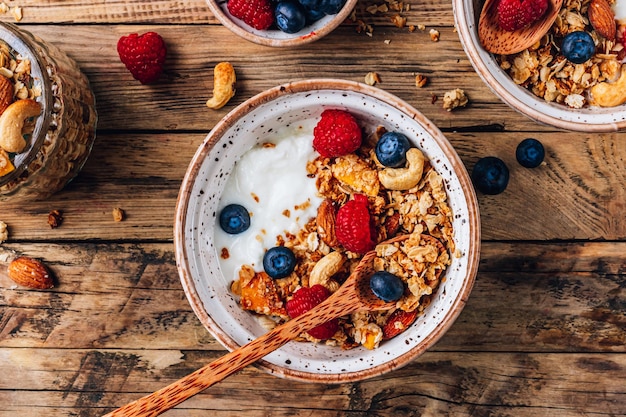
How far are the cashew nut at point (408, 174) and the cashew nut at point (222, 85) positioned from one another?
1.13 ft

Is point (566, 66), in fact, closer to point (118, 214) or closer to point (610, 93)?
point (610, 93)

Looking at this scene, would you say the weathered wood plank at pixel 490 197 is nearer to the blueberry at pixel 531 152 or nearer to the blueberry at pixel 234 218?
the blueberry at pixel 531 152

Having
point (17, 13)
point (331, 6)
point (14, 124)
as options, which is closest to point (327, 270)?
point (331, 6)

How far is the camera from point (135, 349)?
1.28 meters

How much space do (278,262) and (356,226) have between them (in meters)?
0.15

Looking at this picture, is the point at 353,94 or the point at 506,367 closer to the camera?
the point at 353,94

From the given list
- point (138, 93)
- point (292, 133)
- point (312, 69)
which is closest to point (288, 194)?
point (292, 133)

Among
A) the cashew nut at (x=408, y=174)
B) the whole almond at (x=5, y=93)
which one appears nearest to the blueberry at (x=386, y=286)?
the cashew nut at (x=408, y=174)

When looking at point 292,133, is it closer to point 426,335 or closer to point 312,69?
point 312,69

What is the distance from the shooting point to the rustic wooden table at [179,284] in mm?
1200

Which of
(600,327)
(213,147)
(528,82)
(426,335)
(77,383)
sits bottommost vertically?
(77,383)

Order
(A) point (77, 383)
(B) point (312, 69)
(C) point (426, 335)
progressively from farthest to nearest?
(A) point (77, 383) < (B) point (312, 69) < (C) point (426, 335)

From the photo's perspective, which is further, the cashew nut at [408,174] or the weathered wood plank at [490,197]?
the weathered wood plank at [490,197]

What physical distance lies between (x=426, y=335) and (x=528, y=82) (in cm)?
47
